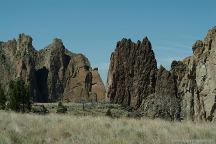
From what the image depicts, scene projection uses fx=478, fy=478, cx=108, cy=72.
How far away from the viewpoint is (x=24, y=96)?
2852 inches

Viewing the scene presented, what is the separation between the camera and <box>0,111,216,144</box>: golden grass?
11.8 metres

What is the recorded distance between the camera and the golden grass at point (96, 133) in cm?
1180

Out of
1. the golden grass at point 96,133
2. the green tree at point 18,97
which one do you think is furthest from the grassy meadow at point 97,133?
the green tree at point 18,97

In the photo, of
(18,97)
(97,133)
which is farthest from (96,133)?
(18,97)

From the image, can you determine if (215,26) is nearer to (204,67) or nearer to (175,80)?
(204,67)

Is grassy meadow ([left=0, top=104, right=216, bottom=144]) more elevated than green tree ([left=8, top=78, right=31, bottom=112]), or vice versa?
green tree ([left=8, top=78, right=31, bottom=112])

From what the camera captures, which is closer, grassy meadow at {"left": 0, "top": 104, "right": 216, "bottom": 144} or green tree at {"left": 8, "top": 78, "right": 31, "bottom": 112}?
grassy meadow at {"left": 0, "top": 104, "right": 216, "bottom": 144}

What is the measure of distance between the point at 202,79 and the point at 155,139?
3678cm

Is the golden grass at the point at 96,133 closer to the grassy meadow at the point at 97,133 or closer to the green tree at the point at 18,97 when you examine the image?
the grassy meadow at the point at 97,133

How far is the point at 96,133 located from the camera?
1306 cm

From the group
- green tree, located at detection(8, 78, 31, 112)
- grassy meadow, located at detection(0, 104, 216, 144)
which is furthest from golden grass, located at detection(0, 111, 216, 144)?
green tree, located at detection(8, 78, 31, 112)

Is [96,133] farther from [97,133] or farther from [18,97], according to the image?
[18,97]

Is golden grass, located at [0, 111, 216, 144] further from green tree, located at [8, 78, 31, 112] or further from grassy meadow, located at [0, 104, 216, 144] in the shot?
green tree, located at [8, 78, 31, 112]

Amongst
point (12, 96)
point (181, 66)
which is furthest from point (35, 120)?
point (181, 66)
